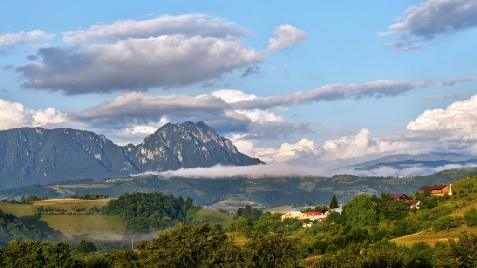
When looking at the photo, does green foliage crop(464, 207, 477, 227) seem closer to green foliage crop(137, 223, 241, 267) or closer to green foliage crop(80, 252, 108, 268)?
green foliage crop(137, 223, 241, 267)

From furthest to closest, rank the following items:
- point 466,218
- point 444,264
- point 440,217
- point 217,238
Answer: point 440,217, point 466,218, point 217,238, point 444,264

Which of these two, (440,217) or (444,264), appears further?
(440,217)

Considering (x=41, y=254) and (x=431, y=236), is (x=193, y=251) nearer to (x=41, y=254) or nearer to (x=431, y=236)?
(x=41, y=254)

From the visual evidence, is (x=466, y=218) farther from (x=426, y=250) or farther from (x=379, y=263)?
(x=379, y=263)

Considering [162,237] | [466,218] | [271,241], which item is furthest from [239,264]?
[466,218]

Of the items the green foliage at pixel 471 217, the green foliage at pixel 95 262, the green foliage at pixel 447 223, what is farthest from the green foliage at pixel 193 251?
the green foliage at pixel 471 217

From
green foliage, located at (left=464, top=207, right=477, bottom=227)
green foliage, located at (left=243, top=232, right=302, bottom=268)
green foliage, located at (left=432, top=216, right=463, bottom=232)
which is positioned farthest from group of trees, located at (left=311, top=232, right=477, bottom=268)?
green foliage, located at (left=464, top=207, right=477, bottom=227)

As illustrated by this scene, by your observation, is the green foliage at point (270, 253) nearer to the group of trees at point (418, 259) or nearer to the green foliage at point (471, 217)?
the group of trees at point (418, 259)

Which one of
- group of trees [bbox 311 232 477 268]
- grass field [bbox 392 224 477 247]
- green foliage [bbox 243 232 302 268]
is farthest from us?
grass field [bbox 392 224 477 247]

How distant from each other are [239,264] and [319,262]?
15334 millimetres

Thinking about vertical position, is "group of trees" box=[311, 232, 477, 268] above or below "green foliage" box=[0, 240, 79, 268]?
below

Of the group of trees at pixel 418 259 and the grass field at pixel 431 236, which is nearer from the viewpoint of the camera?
the group of trees at pixel 418 259

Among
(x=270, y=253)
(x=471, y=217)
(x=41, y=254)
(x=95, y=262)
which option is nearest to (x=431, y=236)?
(x=471, y=217)

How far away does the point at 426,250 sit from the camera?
481 feet
